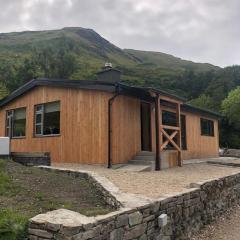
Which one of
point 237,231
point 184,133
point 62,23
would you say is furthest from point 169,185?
point 62,23

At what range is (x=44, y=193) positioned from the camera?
7117 millimetres

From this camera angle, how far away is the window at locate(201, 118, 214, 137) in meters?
21.1

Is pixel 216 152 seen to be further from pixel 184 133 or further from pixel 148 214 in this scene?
pixel 148 214

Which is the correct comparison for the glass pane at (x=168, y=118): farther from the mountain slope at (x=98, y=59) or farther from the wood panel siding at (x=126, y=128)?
the mountain slope at (x=98, y=59)

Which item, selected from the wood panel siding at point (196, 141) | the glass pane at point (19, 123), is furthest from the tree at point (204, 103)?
the glass pane at point (19, 123)

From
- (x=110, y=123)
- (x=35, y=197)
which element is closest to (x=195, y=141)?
(x=110, y=123)

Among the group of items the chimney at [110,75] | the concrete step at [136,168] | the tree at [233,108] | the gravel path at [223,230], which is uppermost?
the tree at [233,108]

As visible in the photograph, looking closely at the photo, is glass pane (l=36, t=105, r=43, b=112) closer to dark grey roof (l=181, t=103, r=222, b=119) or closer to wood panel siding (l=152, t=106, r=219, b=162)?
wood panel siding (l=152, t=106, r=219, b=162)

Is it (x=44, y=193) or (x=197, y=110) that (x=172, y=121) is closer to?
(x=197, y=110)

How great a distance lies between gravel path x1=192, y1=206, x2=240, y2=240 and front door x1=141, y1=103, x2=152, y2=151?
232 inches

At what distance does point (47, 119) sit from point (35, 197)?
350 inches

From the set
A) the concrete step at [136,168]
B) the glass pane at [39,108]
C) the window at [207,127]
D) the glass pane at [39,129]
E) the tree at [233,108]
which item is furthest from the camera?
the tree at [233,108]

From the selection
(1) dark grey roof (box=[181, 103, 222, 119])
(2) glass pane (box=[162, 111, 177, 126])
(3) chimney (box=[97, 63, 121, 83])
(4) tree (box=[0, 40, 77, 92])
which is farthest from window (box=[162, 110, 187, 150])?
(4) tree (box=[0, 40, 77, 92])

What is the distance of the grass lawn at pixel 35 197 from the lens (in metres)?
4.95
